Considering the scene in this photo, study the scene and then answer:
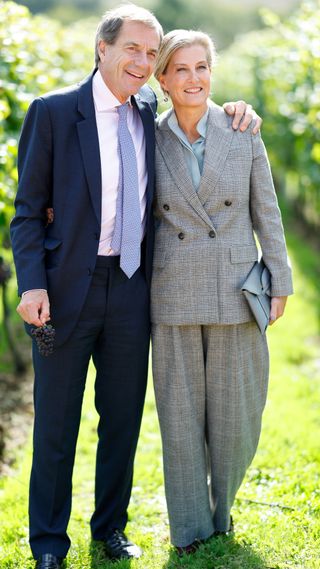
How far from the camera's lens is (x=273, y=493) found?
3.73m

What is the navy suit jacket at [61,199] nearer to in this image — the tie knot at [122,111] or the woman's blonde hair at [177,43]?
the tie knot at [122,111]

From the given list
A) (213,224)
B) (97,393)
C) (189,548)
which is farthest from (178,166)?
(189,548)

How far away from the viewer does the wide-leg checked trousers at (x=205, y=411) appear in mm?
3146

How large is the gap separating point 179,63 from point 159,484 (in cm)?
223

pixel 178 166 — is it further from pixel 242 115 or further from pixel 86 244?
pixel 86 244

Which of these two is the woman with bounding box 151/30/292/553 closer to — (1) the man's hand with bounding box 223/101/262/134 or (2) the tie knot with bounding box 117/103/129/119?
(1) the man's hand with bounding box 223/101/262/134

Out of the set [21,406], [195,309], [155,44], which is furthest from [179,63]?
[21,406]

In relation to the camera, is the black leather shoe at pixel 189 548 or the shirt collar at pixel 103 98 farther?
the black leather shoe at pixel 189 548

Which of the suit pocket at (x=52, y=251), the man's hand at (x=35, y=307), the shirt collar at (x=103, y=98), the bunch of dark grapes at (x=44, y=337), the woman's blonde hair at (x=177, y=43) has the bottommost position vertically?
the bunch of dark grapes at (x=44, y=337)

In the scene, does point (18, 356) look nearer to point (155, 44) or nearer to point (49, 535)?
point (49, 535)

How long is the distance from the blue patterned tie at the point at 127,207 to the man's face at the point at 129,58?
0.33ft

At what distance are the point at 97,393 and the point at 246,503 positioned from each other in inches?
39.7

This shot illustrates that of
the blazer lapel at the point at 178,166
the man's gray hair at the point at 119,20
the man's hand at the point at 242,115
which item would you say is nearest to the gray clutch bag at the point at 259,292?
the blazer lapel at the point at 178,166

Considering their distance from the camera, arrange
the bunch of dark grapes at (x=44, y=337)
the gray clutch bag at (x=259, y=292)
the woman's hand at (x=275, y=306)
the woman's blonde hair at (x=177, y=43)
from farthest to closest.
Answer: the woman's hand at (x=275, y=306) → the gray clutch bag at (x=259, y=292) → the woman's blonde hair at (x=177, y=43) → the bunch of dark grapes at (x=44, y=337)
